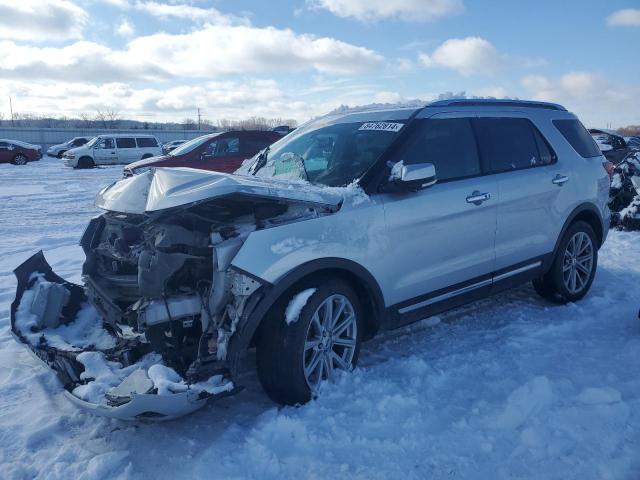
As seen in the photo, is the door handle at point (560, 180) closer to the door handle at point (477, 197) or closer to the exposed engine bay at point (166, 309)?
the door handle at point (477, 197)

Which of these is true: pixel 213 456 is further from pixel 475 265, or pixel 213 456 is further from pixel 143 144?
pixel 143 144

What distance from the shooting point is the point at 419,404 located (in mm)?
3246

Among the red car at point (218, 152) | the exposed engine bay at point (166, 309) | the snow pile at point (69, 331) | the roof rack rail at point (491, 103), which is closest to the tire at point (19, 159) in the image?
the red car at point (218, 152)

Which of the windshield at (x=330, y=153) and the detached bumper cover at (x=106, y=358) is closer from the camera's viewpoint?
the detached bumper cover at (x=106, y=358)

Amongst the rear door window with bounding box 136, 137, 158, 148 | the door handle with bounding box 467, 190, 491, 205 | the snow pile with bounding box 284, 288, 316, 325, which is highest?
the rear door window with bounding box 136, 137, 158, 148

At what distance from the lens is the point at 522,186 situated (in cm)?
448

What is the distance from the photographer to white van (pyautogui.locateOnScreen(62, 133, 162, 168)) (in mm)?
26562

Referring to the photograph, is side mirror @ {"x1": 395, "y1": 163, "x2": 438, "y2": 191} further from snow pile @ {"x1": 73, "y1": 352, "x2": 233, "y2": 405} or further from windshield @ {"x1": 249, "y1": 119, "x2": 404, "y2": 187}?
snow pile @ {"x1": 73, "y1": 352, "x2": 233, "y2": 405}

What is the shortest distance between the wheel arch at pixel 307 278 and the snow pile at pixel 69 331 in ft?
3.85

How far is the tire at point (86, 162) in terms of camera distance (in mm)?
26609

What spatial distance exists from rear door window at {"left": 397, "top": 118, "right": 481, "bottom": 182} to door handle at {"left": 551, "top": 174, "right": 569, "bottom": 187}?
1005 mm

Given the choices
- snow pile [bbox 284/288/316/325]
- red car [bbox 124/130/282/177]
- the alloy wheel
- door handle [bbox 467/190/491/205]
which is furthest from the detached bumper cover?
red car [bbox 124/130/282/177]

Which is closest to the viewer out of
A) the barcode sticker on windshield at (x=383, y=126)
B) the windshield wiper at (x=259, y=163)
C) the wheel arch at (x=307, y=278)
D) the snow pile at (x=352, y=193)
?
the wheel arch at (x=307, y=278)

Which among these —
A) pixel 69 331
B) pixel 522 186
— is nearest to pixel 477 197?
pixel 522 186
